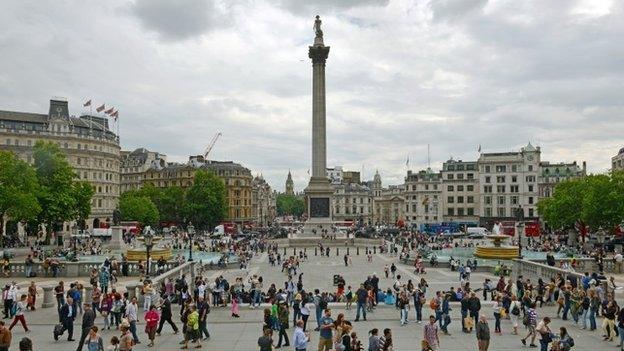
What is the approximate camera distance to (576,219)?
Answer: 7525 centimetres

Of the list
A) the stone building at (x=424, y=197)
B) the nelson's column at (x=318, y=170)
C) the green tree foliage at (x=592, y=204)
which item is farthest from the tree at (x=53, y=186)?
the stone building at (x=424, y=197)

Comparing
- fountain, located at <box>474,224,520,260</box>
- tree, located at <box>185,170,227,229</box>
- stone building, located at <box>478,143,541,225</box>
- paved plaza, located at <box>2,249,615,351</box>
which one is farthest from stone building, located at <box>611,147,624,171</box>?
paved plaza, located at <box>2,249,615,351</box>

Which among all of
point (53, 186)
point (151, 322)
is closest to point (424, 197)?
point (53, 186)

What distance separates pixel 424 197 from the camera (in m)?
140

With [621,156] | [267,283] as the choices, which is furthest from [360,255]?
[621,156]

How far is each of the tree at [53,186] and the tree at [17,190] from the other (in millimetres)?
3299

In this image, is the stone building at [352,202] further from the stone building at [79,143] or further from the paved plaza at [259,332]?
the paved plaza at [259,332]

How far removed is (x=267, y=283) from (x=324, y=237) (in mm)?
44557

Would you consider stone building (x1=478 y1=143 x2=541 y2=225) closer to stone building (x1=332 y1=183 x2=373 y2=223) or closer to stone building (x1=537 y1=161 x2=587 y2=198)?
stone building (x1=537 y1=161 x2=587 y2=198)

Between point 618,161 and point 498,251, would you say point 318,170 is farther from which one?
point 618,161

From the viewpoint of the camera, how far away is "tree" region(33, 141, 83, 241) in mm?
69562

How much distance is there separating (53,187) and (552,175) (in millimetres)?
95932

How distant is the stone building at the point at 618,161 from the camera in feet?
376

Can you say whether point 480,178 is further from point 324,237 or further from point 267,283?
point 267,283
